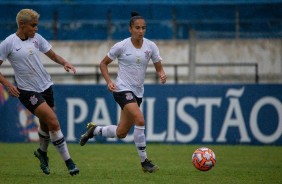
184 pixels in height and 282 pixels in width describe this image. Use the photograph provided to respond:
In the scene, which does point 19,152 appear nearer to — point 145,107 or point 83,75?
point 145,107

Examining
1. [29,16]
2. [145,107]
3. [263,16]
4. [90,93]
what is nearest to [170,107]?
[145,107]

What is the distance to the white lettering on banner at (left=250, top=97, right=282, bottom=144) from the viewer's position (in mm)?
18797

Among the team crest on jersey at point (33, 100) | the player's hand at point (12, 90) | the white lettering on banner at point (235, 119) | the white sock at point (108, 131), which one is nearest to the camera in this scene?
the player's hand at point (12, 90)

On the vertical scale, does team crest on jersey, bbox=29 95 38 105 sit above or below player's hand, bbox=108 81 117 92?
below

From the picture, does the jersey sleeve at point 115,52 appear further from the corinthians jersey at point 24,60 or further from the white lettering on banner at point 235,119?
the white lettering on banner at point 235,119

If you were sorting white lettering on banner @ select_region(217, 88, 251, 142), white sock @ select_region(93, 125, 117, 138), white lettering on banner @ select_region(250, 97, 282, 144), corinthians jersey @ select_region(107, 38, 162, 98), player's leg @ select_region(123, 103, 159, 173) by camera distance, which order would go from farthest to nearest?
1. white lettering on banner @ select_region(217, 88, 251, 142)
2. white lettering on banner @ select_region(250, 97, 282, 144)
3. white sock @ select_region(93, 125, 117, 138)
4. corinthians jersey @ select_region(107, 38, 162, 98)
5. player's leg @ select_region(123, 103, 159, 173)

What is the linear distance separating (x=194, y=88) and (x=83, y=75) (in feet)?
15.6

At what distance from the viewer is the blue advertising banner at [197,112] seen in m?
18.8

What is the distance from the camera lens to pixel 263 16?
78.9 feet

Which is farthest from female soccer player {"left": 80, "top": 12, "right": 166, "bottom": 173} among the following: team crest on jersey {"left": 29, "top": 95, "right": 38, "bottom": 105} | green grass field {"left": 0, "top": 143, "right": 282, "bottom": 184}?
team crest on jersey {"left": 29, "top": 95, "right": 38, "bottom": 105}

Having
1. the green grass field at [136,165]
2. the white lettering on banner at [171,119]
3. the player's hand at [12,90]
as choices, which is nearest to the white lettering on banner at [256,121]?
the green grass field at [136,165]

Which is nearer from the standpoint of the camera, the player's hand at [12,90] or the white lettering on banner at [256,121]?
the player's hand at [12,90]

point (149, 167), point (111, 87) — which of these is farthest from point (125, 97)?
point (149, 167)

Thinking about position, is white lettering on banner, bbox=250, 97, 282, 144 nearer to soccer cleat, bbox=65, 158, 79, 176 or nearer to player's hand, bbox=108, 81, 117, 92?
player's hand, bbox=108, 81, 117, 92
